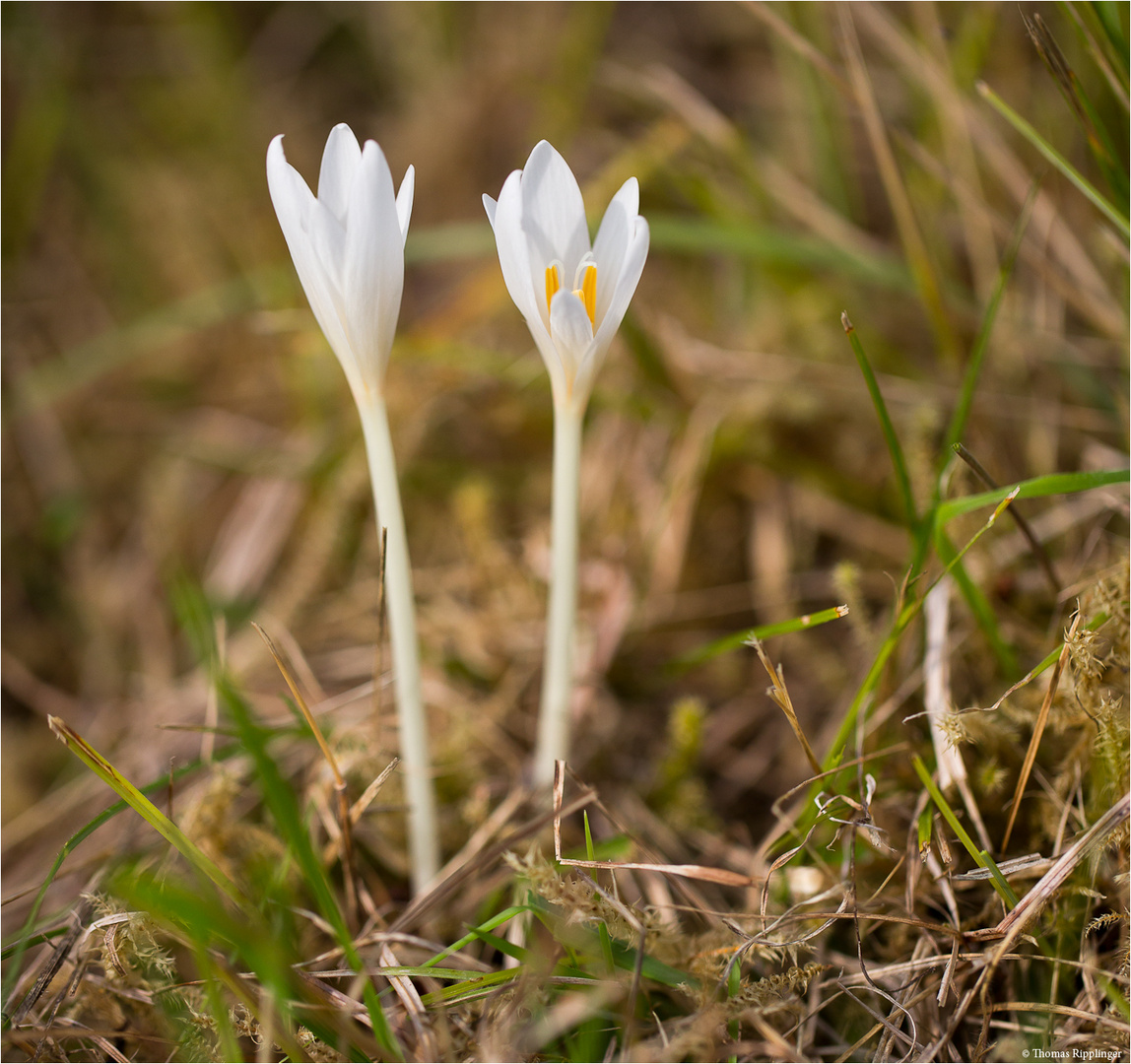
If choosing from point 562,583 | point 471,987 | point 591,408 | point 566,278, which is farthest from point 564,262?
point 471,987

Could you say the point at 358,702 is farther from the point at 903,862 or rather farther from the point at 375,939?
the point at 903,862

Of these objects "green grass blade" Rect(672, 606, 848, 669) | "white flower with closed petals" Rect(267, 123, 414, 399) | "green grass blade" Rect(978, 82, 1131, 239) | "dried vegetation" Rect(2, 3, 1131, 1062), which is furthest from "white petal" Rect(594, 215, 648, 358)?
"green grass blade" Rect(978, 82, 1131, 239)

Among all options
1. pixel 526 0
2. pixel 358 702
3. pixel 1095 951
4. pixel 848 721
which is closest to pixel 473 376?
pixel 358 702

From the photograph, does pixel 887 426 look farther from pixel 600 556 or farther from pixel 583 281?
pixel 600 556

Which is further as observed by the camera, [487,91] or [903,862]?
[487,91]

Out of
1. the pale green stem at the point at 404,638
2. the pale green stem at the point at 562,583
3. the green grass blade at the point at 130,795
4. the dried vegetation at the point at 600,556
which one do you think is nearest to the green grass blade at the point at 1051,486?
the dried vegetation at the point at 600,556

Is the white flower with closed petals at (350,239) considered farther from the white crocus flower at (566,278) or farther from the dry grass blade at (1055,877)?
the dry grass blade at (1055,877)

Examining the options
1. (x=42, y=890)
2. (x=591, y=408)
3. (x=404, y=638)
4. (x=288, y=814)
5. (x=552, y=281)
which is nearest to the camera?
(x=288, y=814)
